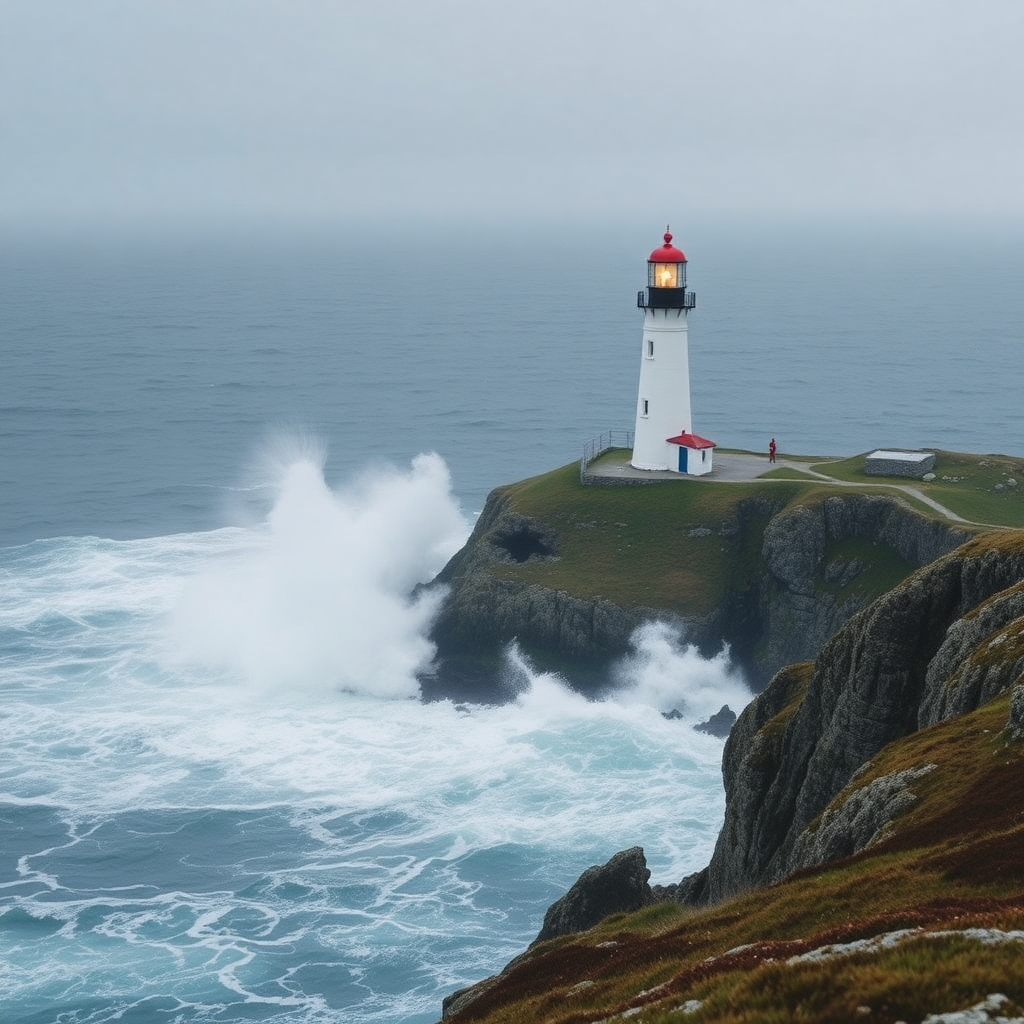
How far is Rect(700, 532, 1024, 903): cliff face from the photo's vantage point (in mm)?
36625

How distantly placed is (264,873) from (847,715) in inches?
1144

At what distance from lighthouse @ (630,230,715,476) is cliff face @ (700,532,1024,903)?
50.5 m

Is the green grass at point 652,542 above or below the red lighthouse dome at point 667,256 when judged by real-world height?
below

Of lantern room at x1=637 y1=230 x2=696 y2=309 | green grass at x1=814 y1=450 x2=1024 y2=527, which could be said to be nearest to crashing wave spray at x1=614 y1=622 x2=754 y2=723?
green grass at x1=814 y1=450 x2=1024 y2=527

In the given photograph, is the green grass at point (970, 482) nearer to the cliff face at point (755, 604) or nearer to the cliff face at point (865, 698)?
the cliff face at point (755, 604)

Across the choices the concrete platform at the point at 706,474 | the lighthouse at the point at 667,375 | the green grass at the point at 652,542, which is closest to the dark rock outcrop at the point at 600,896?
the green grass at the point at 652,542

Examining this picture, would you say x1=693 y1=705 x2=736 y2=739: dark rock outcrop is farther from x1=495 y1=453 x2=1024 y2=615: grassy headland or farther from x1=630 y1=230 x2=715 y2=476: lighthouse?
x1=630 y1=230 x2=715 y2=476: lighthouse

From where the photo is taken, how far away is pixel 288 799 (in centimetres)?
6675

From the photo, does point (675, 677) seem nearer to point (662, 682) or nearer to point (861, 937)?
point (662, 682)

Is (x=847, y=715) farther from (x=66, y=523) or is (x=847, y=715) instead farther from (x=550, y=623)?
(x=66, y=523)

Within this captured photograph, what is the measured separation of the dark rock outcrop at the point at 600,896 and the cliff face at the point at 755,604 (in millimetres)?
36856

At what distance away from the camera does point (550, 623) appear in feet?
270

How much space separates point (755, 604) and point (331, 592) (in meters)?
26.6

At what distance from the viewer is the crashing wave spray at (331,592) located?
84.4 metres
